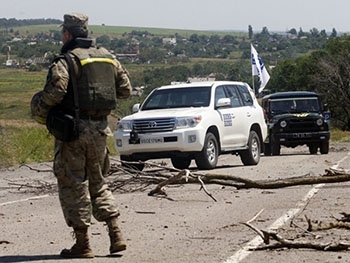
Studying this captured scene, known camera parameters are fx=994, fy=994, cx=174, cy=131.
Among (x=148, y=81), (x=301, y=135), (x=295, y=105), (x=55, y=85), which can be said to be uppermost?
(x=55, y=85)

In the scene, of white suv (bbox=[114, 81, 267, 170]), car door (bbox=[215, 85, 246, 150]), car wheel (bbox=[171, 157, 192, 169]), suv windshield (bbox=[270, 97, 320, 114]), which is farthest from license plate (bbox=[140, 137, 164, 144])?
suv windshield (bbox=[270, 97, 320, 114])

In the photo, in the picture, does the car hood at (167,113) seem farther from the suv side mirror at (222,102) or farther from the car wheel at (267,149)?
the car wheel at (267,149)

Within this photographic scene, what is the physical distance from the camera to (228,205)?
12.4m

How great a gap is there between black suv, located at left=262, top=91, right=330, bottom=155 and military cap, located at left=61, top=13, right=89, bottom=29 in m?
18.0

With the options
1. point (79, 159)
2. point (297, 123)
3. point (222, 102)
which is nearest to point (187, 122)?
point (222, 102)

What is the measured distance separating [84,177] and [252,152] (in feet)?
40.1

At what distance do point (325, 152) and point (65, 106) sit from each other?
18.3m

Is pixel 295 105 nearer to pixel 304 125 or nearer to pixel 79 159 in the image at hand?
pixel 304 125

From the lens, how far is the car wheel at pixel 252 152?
2033 centimetres

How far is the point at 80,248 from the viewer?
8.38 metres

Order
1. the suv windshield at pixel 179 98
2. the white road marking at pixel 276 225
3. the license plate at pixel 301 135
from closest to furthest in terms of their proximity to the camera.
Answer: the white road marking at pixel 276 225 → the suv windshield at pixel 179 98 → the license plate at pixel 301 135

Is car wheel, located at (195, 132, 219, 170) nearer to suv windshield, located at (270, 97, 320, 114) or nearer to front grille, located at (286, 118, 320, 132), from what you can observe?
front grille, located at (286, 118, 320, 132)

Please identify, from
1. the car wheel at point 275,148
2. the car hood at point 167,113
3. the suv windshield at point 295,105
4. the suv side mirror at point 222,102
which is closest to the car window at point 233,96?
the suv side mirror at point 222,102

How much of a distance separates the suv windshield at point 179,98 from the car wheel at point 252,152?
153 centimetres
